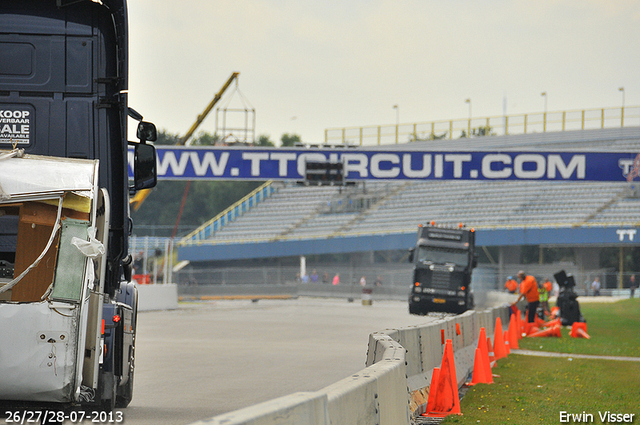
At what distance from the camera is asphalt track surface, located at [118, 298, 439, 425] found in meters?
10.7

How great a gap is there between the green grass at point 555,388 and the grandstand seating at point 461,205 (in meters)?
35.9

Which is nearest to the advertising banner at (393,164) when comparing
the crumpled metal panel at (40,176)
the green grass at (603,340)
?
the green grass at (603,340)

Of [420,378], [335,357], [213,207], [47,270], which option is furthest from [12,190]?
[213,207]

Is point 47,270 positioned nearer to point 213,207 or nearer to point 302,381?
point 302,381

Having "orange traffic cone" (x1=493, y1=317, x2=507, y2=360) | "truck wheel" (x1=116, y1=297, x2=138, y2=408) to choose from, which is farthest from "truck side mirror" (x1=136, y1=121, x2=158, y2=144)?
"orange traffic cone" (x1=493, y1=317, x2=507, y2=360)

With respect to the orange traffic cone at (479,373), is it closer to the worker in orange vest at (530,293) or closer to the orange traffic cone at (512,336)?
the orange traffic cone at (512,336)

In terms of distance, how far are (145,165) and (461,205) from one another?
5570 cm

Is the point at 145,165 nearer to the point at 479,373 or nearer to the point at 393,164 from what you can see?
the point at 479,373

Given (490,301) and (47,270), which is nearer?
(47,270)

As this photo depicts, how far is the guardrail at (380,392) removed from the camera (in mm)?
4293

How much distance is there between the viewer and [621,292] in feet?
176

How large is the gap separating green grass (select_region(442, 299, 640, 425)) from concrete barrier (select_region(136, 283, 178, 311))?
1758 centimetres

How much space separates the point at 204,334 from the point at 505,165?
15.3 metres

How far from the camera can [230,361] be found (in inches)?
634
